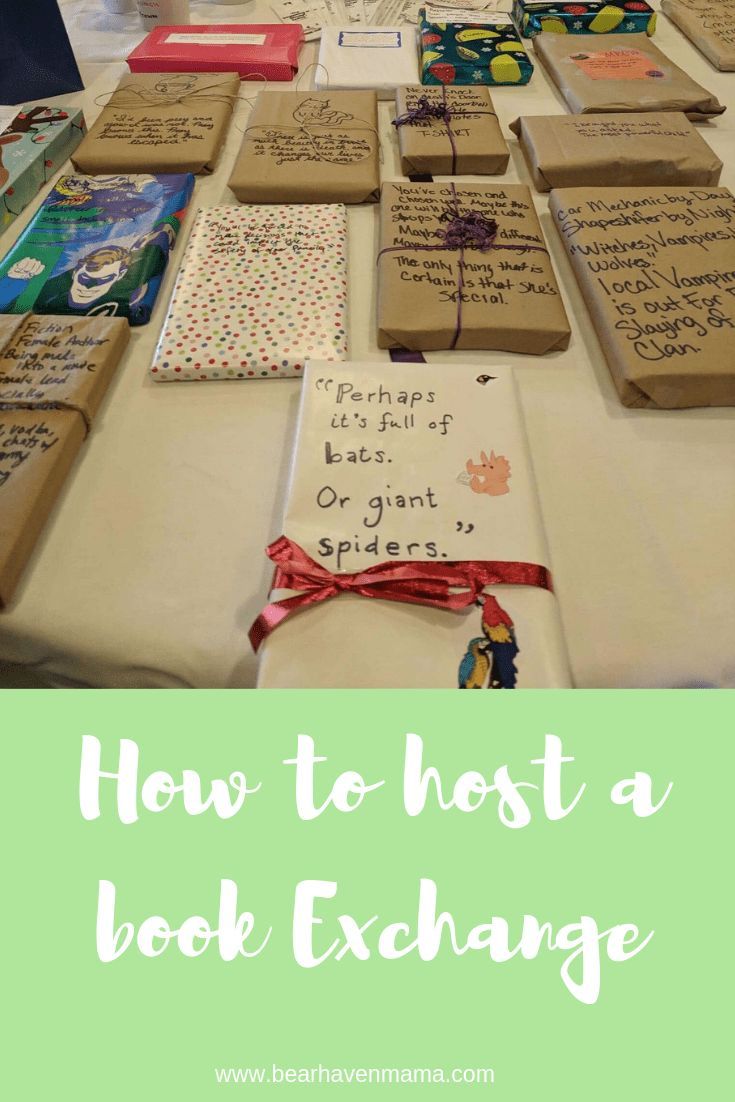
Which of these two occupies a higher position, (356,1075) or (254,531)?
(254,531)

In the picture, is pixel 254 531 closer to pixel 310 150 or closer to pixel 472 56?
pixel 310 150

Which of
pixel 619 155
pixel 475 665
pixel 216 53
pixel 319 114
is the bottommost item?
pixel 475 665

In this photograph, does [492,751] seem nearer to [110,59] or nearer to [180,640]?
[180,640]

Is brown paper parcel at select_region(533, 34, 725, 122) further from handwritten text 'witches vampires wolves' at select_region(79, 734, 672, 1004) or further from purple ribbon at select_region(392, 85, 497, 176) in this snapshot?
handwritten text 'witches vampires wolves' at select_region(79, 734, 672, 1004)

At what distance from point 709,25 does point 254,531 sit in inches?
68.0

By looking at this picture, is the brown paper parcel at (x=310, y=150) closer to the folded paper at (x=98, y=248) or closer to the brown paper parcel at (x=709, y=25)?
the folded paper at (x=98, y=248)

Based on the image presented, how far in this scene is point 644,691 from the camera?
545 mm

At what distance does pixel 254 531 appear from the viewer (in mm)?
678

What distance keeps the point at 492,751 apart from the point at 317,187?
0.93 m

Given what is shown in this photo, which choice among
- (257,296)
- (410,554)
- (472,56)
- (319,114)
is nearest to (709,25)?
(472,56)

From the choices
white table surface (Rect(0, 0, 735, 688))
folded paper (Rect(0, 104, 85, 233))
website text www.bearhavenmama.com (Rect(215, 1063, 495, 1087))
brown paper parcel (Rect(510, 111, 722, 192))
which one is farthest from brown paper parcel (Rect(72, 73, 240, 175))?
website text www.bearhavenmama.com (Rect(215, 1063, 495, 1087))

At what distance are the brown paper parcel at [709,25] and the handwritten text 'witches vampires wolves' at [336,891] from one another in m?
1.67

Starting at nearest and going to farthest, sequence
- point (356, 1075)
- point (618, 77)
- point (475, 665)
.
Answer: point (356, 1075), point (475, 665), point (618, 77)

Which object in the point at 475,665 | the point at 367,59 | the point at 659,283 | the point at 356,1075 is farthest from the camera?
the point at 367,59
